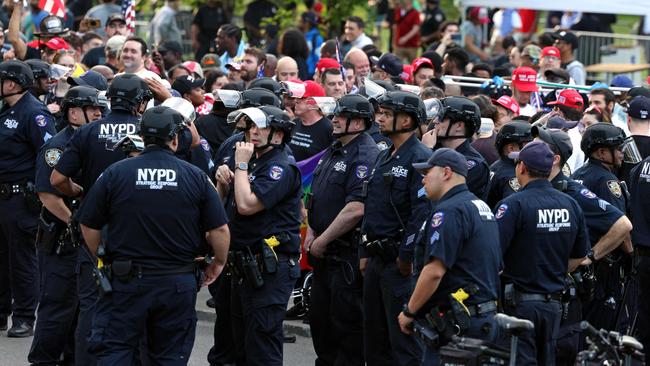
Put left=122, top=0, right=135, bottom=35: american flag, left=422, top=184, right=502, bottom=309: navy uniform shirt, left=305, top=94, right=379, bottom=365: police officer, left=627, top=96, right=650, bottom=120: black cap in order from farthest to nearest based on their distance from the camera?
left=122, top=0, right=135, bottom=35: american flag → left=627, top=96, right=650, bottom=120: black cap → left=305, top=94, right=379, bottom=365: police officer → left=422, top=184, right=502, bottom=309: navy uniform shirt

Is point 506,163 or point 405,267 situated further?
point 506,163

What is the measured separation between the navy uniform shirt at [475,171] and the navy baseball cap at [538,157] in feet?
3.21

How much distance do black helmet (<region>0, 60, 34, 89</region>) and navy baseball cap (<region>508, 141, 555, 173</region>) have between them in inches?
193

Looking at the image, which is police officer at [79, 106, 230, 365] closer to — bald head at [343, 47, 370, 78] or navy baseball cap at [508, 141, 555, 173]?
navy baseball cap at [508, 141, 555, 173]

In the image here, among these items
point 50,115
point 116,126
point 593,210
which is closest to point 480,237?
point 593,210

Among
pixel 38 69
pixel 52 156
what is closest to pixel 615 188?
pixel 52 156

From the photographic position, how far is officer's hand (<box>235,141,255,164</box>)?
381 inches

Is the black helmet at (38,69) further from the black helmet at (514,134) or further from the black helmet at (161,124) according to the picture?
the black helmet at (514,134)

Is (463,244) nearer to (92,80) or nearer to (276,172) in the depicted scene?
(276,172)

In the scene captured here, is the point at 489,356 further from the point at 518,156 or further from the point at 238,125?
the point at 238,125

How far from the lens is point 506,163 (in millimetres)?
10219

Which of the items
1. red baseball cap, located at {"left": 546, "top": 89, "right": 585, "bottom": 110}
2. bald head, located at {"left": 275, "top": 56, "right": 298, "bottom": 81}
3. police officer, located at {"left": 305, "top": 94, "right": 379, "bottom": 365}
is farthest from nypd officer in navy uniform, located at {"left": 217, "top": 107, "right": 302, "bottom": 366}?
bald head, located at {"left": 275, "top": 56, "right": 298, "bottom": 81}

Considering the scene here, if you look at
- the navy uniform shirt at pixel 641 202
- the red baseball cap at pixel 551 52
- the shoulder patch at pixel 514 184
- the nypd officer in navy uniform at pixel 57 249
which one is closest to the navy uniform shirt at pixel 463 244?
the shoulder patch at pixel 514 184

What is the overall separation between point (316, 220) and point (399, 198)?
3.69ft
